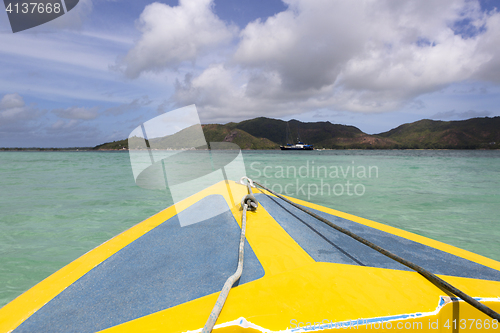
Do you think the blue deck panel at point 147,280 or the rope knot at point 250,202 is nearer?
the blue deck panel at point 147,280

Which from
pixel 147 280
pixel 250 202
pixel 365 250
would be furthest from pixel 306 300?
pixel 250 202

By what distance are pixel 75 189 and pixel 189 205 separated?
289 inches

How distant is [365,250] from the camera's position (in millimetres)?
2045

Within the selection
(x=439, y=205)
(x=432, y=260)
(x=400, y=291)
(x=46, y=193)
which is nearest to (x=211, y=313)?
(x=400, y=291)

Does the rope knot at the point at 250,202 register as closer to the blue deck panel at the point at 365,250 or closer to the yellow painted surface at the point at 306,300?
the blue deck panel at the point at 365,250

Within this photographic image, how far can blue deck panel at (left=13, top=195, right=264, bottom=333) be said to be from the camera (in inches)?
47.0

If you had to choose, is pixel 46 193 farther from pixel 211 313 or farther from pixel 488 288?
pixel 488 288

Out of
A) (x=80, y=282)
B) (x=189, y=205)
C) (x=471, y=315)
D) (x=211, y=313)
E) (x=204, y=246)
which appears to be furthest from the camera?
(x=189, y=205)

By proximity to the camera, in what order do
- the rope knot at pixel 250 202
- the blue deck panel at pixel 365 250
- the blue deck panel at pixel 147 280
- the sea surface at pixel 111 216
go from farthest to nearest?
the sea surface at pixel 111 216, the rope knot at pixel 250 202, the blue deck panel at pixel 365 250, the blue deck panel at pixel 147 280

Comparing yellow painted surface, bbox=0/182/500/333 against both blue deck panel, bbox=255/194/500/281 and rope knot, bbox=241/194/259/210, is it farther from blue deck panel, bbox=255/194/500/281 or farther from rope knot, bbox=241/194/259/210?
rope knot, bbox=241/194/259/210

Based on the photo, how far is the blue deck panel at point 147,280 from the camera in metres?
1.19

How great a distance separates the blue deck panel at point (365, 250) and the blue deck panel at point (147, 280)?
1.86ft

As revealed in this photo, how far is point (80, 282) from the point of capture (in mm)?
1505

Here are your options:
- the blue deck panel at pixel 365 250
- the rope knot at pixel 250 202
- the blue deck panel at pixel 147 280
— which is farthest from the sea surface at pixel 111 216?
the rope knot at pixel 250 202
